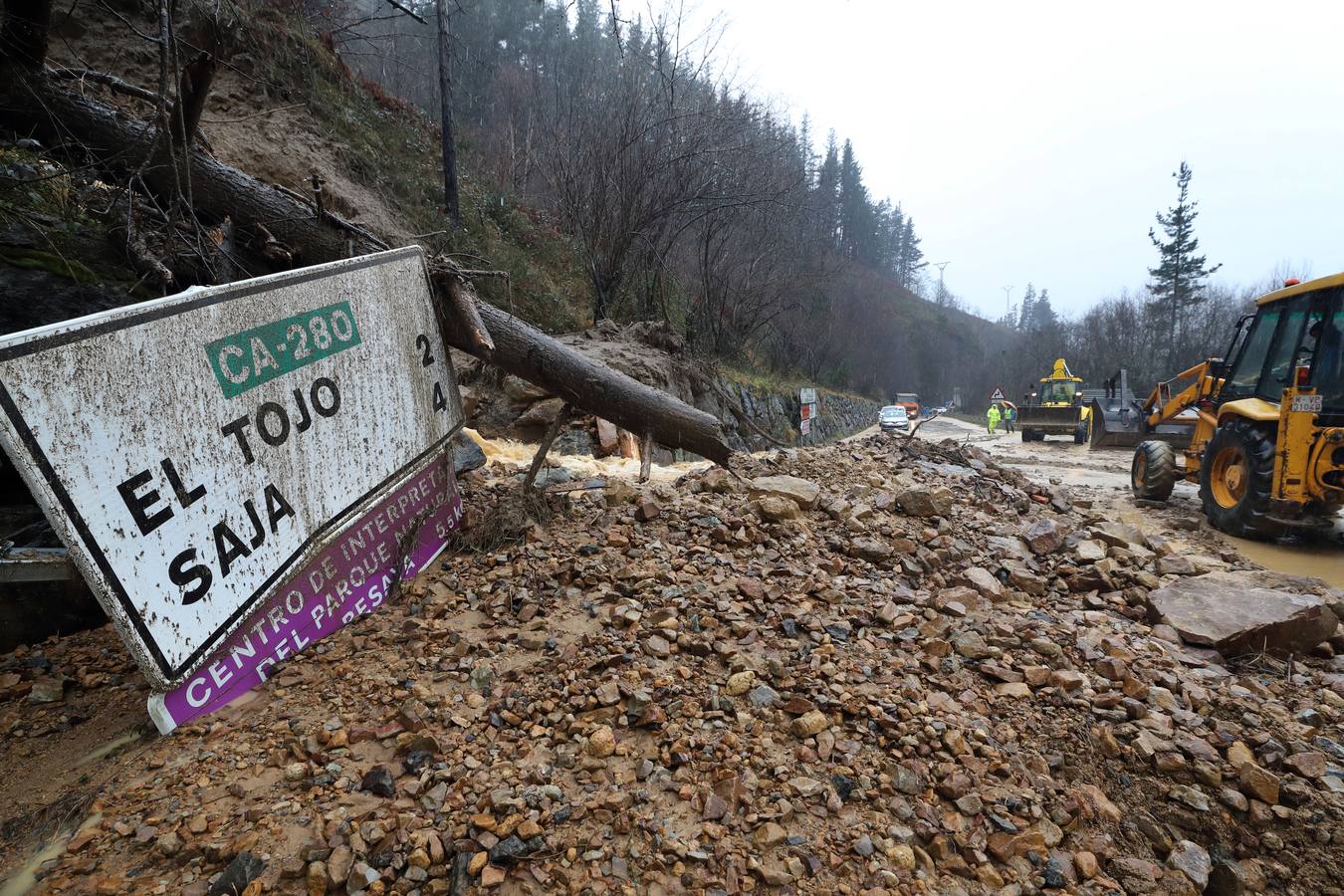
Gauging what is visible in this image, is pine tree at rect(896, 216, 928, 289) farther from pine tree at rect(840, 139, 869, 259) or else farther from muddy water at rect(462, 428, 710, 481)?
muddy water at rect(462, 428, 710, 481)

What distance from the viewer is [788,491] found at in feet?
14.1

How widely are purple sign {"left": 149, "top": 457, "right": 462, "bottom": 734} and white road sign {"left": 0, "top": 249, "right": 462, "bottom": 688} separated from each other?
0.07m

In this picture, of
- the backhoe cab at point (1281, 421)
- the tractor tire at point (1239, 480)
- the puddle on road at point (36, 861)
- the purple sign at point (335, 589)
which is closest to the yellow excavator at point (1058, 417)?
the backhoe cab at point (1281, 421)

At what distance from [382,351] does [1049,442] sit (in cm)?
2093

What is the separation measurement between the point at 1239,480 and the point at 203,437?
356 inches

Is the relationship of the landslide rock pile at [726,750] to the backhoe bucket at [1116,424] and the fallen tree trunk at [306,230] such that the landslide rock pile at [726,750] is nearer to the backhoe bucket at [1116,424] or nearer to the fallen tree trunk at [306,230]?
the fallen tree trunk at [306,230]

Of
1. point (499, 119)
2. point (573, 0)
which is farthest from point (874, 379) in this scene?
point (573, 0)

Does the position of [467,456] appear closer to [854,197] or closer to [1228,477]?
[1228,477]

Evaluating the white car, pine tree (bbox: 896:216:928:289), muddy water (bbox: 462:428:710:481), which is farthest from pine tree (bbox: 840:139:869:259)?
muddy water (bbox: 462:428:710:481)

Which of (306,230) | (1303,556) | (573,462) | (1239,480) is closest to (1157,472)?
(1239,480)

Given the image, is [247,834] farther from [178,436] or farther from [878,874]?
[878,874]

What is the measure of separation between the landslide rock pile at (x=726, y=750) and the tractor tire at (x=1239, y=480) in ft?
13.6

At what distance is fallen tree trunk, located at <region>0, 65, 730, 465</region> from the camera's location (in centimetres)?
431

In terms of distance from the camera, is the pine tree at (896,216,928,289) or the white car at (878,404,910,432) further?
the pine tree at (896,216,928,289)
